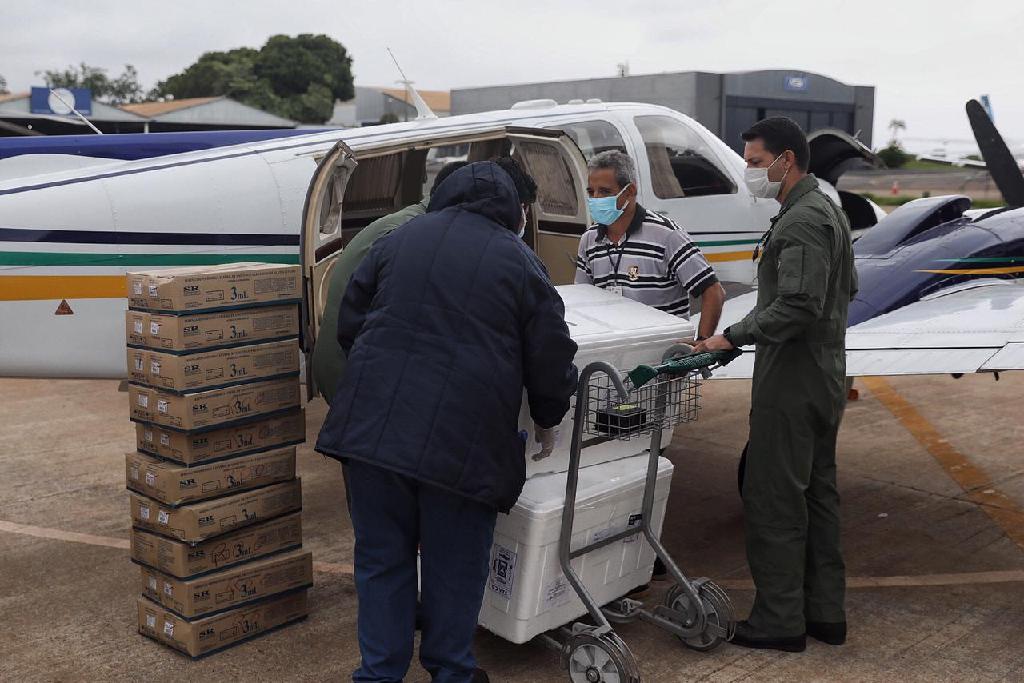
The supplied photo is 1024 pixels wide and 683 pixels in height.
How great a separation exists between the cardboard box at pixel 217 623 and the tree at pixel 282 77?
62900mm

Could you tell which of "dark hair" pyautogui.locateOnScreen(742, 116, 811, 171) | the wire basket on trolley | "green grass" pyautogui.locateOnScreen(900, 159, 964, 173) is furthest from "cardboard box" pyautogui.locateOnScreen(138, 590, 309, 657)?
"green grass" pyautogui.locateOnScreen(900, 159, 964, 173)

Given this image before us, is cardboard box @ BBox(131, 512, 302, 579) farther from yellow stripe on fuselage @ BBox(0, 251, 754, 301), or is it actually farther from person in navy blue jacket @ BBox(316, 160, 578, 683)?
yellow stripe on fuselage @ BBox(0, 251, 754, 301)

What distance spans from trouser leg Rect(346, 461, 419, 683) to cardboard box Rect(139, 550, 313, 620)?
3.67 ft

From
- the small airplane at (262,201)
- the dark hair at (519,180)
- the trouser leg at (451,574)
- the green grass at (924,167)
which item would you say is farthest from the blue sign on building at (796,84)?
the trouser leg at (451,574)

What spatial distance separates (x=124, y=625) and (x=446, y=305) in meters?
2.62

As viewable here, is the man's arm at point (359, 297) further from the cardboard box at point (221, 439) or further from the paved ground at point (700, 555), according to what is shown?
the paved ground at point (700, 555)

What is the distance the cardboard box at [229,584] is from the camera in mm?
4445

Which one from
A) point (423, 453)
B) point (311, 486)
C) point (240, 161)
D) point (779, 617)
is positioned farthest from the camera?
point (311, 486)

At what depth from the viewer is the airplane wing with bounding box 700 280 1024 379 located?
520cm

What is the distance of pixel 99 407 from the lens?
920cm

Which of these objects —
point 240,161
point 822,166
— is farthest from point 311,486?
point 822,166

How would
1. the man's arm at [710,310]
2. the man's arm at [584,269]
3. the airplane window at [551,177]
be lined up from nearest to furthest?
the man's arm at [710,310] < the man's arm at [584,269] < the airplane window at [551,177]

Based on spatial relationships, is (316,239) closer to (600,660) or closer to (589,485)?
(589,485)

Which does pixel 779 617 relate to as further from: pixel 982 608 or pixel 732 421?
pixel 732 421
